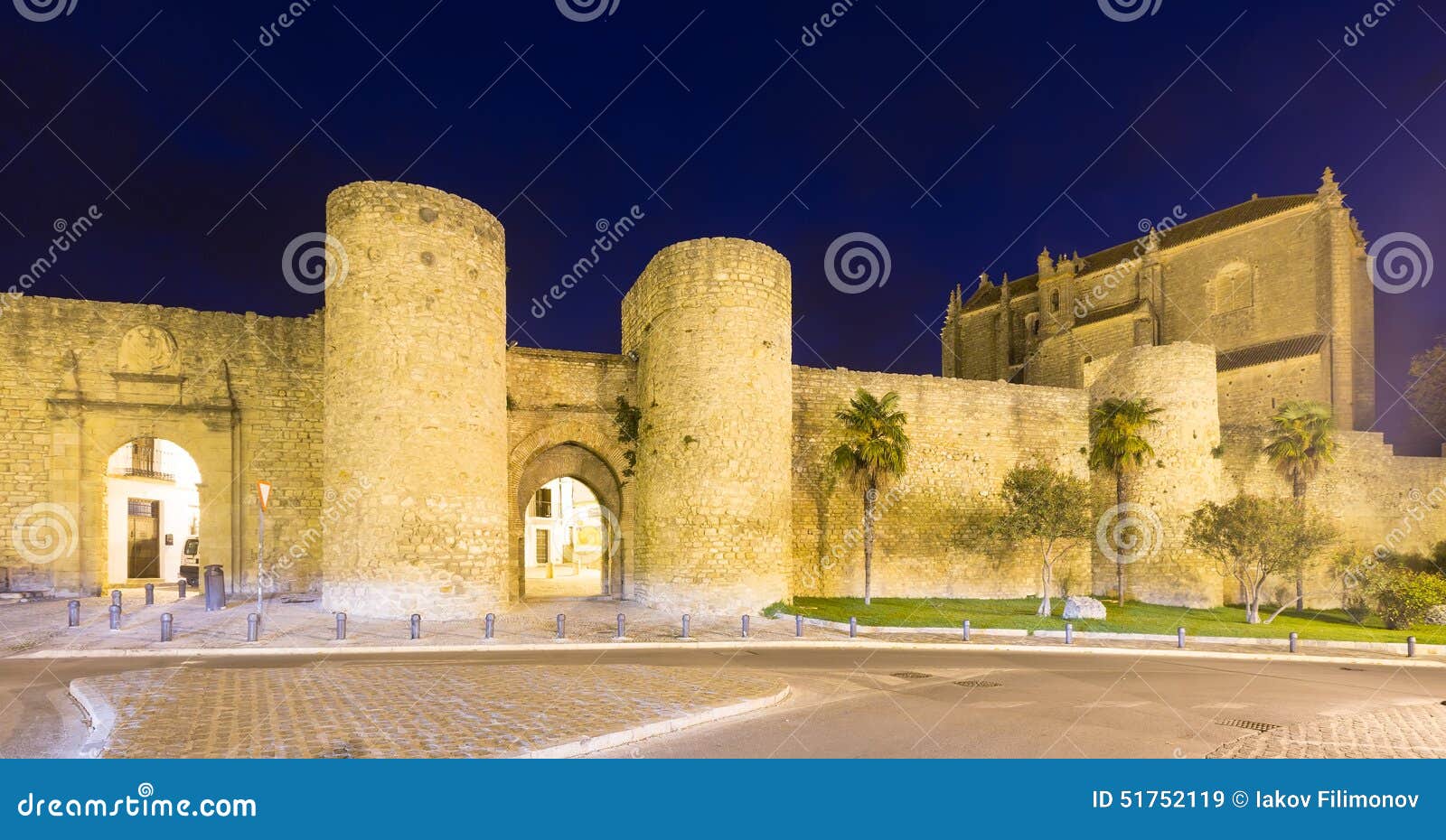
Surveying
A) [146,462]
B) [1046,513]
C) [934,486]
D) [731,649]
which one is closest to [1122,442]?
[934,486]

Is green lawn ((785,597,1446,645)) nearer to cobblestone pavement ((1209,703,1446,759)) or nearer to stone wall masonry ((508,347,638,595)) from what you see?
stone wall masonry ((508,347,638,595))

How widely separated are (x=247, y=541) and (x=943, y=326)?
132 ft

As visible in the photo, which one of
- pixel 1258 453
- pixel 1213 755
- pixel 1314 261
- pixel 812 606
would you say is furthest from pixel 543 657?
pixel 1314 261

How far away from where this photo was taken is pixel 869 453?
2070cm

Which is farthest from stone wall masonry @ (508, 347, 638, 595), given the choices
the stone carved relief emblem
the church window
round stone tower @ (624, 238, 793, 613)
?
the church window

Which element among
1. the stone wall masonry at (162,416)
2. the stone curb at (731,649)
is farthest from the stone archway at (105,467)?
the stone curb at (731,649)

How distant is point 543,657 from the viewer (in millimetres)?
11750

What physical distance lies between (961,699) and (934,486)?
1598cm

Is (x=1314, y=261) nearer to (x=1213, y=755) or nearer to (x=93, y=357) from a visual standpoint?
(x=1213, y=755)

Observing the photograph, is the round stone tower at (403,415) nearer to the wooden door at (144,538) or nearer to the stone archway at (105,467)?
the stone archway at (105,467)

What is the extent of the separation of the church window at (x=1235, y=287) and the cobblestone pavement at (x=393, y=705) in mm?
36320

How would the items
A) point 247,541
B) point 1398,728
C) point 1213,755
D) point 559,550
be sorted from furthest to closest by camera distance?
1. point 559,550
2. point 247,541
3. point 1398,728
4. point 1213,755

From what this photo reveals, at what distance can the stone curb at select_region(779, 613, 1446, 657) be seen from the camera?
52.6 feet

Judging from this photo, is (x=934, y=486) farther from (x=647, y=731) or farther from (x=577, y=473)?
(x=647, y=731)
